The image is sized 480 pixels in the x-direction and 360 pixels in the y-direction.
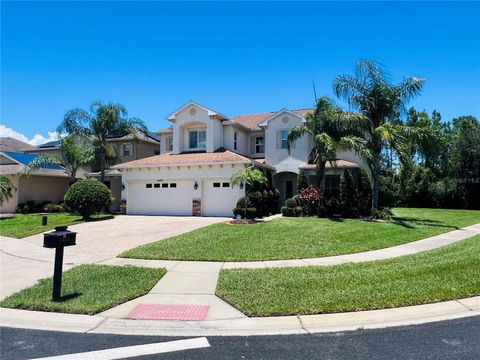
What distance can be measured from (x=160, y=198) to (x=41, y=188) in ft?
39.1

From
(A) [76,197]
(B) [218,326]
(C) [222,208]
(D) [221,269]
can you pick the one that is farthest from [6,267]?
(C) [222,208]

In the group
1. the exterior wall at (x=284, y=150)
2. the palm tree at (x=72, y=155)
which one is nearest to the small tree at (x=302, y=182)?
the exterior wall at (x=284, y=150)

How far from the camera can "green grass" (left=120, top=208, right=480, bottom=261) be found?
1067 centimetres

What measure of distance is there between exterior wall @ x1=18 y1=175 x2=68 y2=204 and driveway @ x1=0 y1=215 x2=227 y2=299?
38.2 ft

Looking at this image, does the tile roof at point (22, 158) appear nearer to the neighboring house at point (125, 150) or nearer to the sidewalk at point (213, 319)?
the neighboring house at point (125, 150)

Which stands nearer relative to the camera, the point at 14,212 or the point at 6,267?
the point at 6,267

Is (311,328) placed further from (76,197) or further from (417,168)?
(417,168)

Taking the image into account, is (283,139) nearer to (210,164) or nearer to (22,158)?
(210,164)

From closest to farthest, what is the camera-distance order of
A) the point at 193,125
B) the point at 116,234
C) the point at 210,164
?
the point at 116,234, the point at 210,164, the point at 193,125

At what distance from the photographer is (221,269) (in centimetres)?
898

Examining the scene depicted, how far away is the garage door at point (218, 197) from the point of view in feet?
72.7

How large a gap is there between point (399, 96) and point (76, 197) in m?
19.0

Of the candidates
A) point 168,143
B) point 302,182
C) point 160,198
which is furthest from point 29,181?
point 302,182

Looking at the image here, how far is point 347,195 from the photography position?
2106 centimetres
